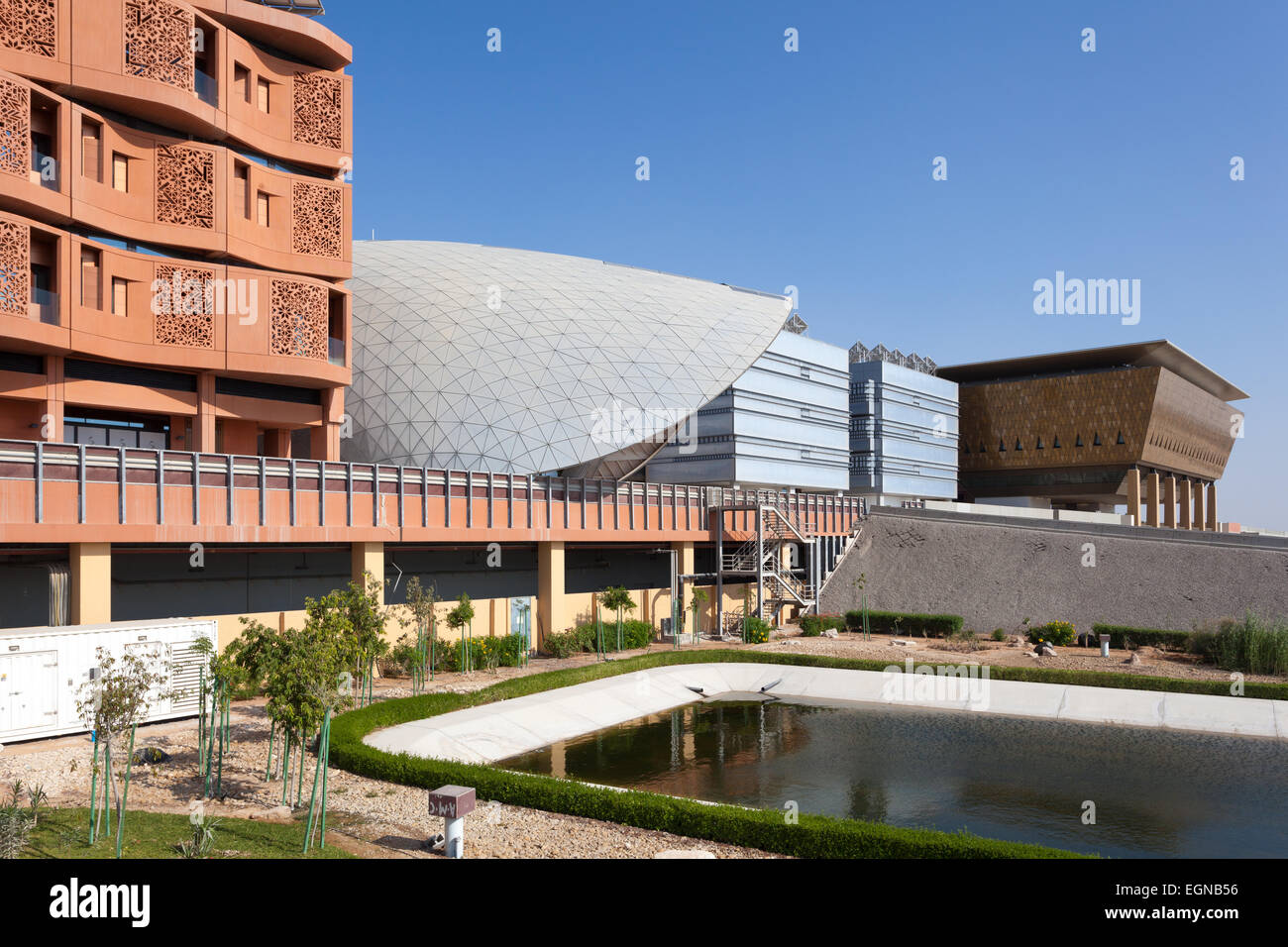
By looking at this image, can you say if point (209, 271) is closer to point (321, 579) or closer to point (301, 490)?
point (301, 490)

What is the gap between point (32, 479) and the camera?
27719 millimetres

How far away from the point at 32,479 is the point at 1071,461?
344 feet

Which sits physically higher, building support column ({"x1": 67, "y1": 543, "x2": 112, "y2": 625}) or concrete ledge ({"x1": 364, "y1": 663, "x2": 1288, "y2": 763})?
building support column ({"x1": 67, "y1": 543, "x2": 112, "y2": 625})

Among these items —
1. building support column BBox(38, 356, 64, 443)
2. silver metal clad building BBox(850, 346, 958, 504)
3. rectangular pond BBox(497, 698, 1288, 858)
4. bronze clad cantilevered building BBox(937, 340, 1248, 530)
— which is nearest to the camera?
rectangular pond BBox(497, 698, 1288, 858)

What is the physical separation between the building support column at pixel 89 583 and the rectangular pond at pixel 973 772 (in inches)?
545

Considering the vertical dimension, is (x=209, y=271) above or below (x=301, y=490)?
above

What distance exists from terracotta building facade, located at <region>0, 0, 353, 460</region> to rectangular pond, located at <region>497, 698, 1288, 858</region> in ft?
74.0

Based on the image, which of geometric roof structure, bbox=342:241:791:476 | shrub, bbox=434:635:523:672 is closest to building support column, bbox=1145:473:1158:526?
geometric roof structure, bbox=342:241:791:476

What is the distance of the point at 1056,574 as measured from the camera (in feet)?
182

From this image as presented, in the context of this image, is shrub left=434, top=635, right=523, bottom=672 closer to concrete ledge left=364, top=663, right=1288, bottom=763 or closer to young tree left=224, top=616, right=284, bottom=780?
concrete ledge left=364, top=663, right=1288, bottom=763

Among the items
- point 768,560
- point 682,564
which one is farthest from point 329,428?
point 768,560

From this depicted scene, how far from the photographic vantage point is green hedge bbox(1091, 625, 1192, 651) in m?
44.1
